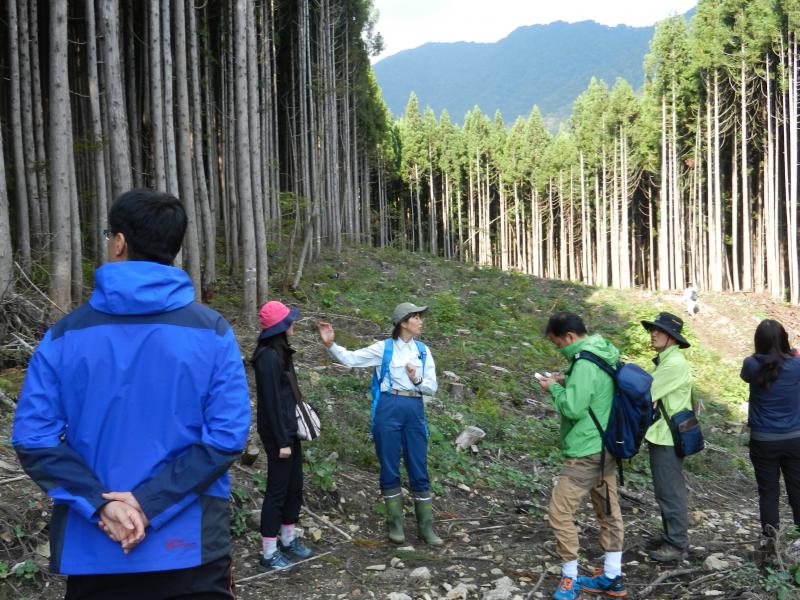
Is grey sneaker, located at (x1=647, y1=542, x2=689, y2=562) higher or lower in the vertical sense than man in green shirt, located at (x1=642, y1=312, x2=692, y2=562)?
lower

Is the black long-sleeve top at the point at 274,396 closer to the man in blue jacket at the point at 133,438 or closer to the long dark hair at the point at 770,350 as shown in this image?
the man in blue jacket at the point at 133,438

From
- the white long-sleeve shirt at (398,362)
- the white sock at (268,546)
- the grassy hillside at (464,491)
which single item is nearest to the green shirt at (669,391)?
the grassy hillside at (464,491)

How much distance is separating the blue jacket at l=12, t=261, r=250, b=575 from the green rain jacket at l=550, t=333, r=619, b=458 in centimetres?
304

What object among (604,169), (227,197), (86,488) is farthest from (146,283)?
(604,169)

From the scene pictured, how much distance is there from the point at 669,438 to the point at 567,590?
1.74 metres

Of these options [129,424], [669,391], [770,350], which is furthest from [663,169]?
[129,424]

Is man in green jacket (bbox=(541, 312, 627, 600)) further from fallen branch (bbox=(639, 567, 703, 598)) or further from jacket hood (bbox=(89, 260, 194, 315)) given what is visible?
jacket hood (bbox=(89, 260, 194, 315))

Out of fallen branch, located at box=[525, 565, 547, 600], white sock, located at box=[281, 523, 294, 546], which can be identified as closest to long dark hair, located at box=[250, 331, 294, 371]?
white sock, located at box=[281, 523, 294, 546]

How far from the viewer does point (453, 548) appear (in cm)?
555

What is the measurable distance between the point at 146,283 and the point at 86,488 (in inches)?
27.3

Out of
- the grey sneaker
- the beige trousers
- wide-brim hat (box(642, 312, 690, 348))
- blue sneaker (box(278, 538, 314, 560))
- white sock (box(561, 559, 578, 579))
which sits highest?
wide-brim hat (box(642, 312, 690, 348))

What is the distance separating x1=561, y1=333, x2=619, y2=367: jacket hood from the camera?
4.59 metres

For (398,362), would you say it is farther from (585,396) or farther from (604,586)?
(604,586)

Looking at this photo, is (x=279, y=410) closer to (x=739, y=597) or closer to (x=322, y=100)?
(x=739, y=597)
